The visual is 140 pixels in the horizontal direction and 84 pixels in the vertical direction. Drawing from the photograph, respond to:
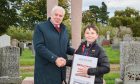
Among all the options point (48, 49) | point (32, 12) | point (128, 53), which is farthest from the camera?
point (32, 12)

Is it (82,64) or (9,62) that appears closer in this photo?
(82,64)

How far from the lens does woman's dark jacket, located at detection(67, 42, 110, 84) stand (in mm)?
4551

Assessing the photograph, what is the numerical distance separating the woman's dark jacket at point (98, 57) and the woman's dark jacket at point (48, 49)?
328mm

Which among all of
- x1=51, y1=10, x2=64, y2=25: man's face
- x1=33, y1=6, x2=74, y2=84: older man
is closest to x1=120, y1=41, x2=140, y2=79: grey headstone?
x1=33, y1=6, x2=74, y2=84: older man

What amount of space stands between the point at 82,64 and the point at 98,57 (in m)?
0.19

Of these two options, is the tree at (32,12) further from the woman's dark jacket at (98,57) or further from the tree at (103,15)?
the tree at (103,15)

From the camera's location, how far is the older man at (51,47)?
190 inches

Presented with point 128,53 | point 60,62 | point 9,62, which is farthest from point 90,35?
point 9,62

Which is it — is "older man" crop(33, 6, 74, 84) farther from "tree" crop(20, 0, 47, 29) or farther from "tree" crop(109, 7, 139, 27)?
"tree" crop(109, 7, 139, 27)

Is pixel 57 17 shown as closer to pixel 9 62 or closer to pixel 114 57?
pixel 9 62

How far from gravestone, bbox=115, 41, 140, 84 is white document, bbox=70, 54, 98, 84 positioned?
4.52 meters

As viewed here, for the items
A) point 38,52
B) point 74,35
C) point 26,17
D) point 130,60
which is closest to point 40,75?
point 38,52

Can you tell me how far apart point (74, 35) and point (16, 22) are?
3463cm

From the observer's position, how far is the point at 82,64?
462cm
